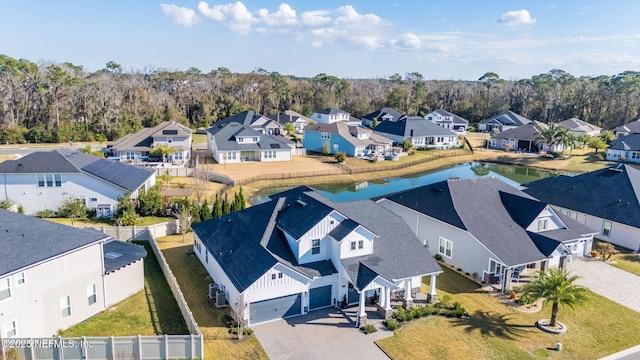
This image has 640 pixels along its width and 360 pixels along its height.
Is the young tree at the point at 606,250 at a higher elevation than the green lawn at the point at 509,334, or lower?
higher

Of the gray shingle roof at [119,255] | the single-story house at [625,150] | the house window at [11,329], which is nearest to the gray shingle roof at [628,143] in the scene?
the single-story house at [625,150]

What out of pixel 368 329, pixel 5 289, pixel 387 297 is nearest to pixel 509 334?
pixel 387 297

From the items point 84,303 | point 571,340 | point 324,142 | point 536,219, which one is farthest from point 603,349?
point 324,142

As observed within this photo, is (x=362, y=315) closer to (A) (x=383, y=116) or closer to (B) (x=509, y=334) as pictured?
(B) (x=509, y=334)

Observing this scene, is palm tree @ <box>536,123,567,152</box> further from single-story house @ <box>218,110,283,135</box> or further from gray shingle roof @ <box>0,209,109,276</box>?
gray shingle roof @ <box>0,209,109,276</box>

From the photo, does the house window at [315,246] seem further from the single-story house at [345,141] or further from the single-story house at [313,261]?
the single-story house at [345,141]

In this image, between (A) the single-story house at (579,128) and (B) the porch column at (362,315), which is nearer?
(B) the porch column at (362,315)
